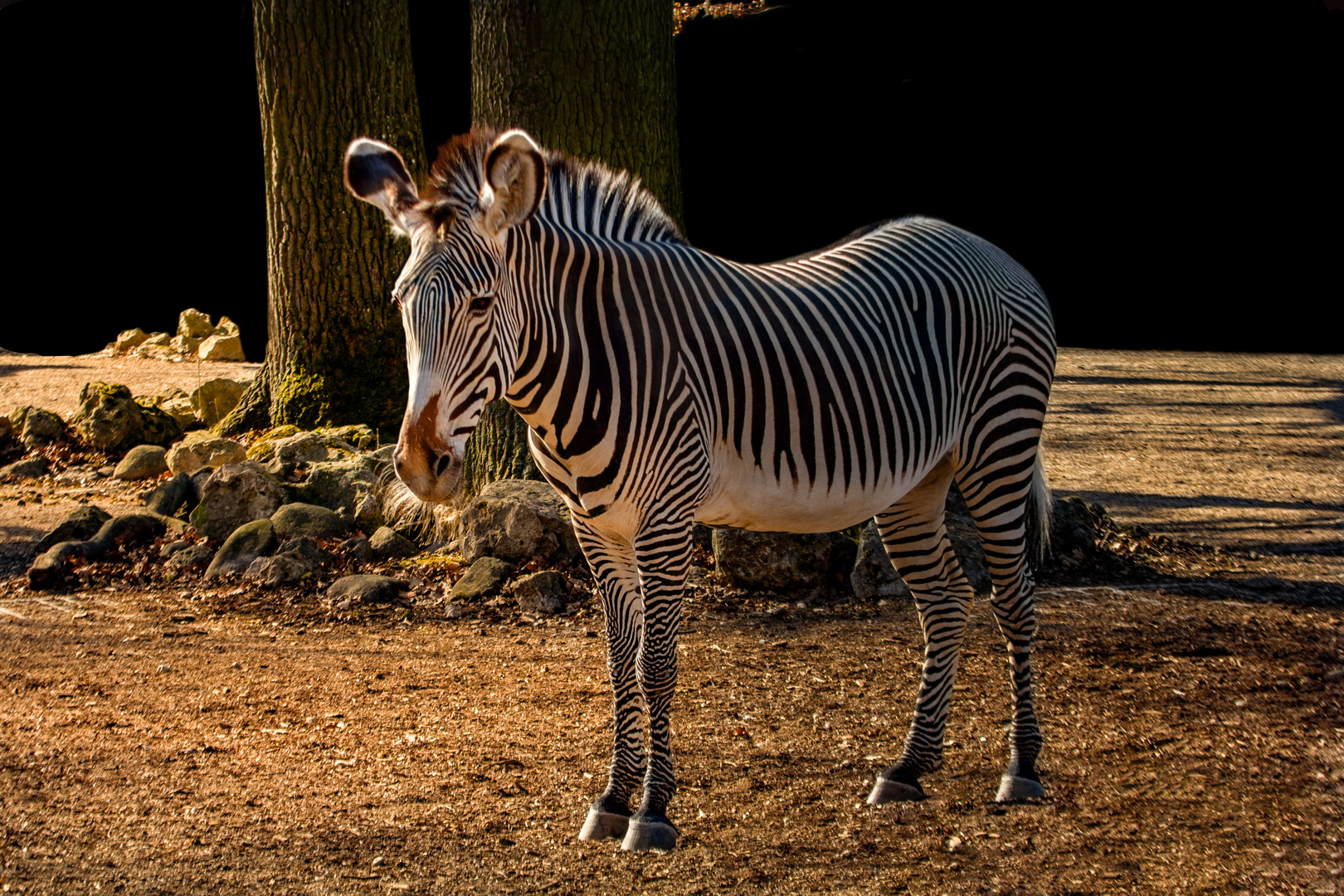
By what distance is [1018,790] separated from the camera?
11.9 ft

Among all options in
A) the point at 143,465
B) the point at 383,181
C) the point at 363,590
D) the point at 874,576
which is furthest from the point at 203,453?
the point at 383,181

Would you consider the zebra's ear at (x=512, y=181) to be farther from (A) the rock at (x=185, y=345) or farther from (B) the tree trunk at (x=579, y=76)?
(A) the rock at (x=185, y=345)

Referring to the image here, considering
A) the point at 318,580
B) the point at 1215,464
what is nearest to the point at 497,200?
the point at 318,580

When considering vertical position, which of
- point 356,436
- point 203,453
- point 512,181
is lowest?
point 203,453

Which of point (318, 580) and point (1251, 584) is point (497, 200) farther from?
point (1251, 584)

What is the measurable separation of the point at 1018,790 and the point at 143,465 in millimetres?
6911

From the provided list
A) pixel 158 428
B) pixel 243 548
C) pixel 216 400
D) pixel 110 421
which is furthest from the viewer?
pixel 216 400

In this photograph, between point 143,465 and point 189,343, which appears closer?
point 143,465

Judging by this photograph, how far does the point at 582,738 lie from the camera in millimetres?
4207

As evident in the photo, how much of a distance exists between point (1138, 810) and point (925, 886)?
2.83ft

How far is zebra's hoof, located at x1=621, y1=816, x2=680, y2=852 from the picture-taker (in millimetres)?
3258

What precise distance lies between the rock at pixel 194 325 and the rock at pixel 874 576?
9.85 meters

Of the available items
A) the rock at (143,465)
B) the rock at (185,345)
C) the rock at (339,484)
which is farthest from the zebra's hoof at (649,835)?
the rock at (185,345)

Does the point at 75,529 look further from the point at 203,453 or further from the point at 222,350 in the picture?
the point at 222,350
